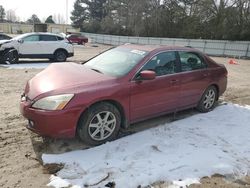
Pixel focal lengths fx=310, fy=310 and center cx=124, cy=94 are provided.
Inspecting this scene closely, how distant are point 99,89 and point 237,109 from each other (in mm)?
3943

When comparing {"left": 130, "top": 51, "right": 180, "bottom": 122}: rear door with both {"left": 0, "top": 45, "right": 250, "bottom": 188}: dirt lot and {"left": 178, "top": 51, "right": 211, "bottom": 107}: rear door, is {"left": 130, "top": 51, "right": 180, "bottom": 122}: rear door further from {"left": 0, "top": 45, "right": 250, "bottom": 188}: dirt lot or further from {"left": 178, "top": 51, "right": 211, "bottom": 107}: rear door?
{"left": 0, "top": 45, "right": 250, "bottom": 188}: dirt lot

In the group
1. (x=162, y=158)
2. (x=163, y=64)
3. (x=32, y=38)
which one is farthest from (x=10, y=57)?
(x=162, y=158)

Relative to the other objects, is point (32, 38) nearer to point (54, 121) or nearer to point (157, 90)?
point (157, 90)

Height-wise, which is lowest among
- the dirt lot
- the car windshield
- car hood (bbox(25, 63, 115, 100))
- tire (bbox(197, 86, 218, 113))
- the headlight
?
the dirt lot

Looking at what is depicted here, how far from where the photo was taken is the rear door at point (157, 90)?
523 cm

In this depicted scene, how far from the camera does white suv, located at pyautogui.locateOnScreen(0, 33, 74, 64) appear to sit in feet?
48.8

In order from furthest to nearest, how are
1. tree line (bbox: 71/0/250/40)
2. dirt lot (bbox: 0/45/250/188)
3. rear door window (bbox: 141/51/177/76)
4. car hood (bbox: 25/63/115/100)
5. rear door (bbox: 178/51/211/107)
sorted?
tree line (bbox: 71/0/250/40), rear door (bbox: 178/51/211/107), rear door window (bbox: 141/51/177/76), car hood (bbox: 25/63/115/100), dirt lot (bbox: 0/45/250/188)

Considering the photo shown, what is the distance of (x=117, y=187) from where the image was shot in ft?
12.2

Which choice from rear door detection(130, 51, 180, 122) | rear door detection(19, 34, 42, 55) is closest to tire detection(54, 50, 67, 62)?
rear door detection(19, 34, 42, 55)

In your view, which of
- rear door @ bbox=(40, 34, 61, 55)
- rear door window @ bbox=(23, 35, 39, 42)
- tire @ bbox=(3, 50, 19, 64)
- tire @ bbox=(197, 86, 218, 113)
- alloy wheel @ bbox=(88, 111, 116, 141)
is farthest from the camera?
rear door @ bbox=(40, 34, 61, 55)

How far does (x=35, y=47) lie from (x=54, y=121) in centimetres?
1204

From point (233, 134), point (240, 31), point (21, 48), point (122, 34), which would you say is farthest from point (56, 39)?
point (122, 34)

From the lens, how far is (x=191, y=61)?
6527 millimetres

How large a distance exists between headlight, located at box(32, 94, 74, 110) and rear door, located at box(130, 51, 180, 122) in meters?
1.17
